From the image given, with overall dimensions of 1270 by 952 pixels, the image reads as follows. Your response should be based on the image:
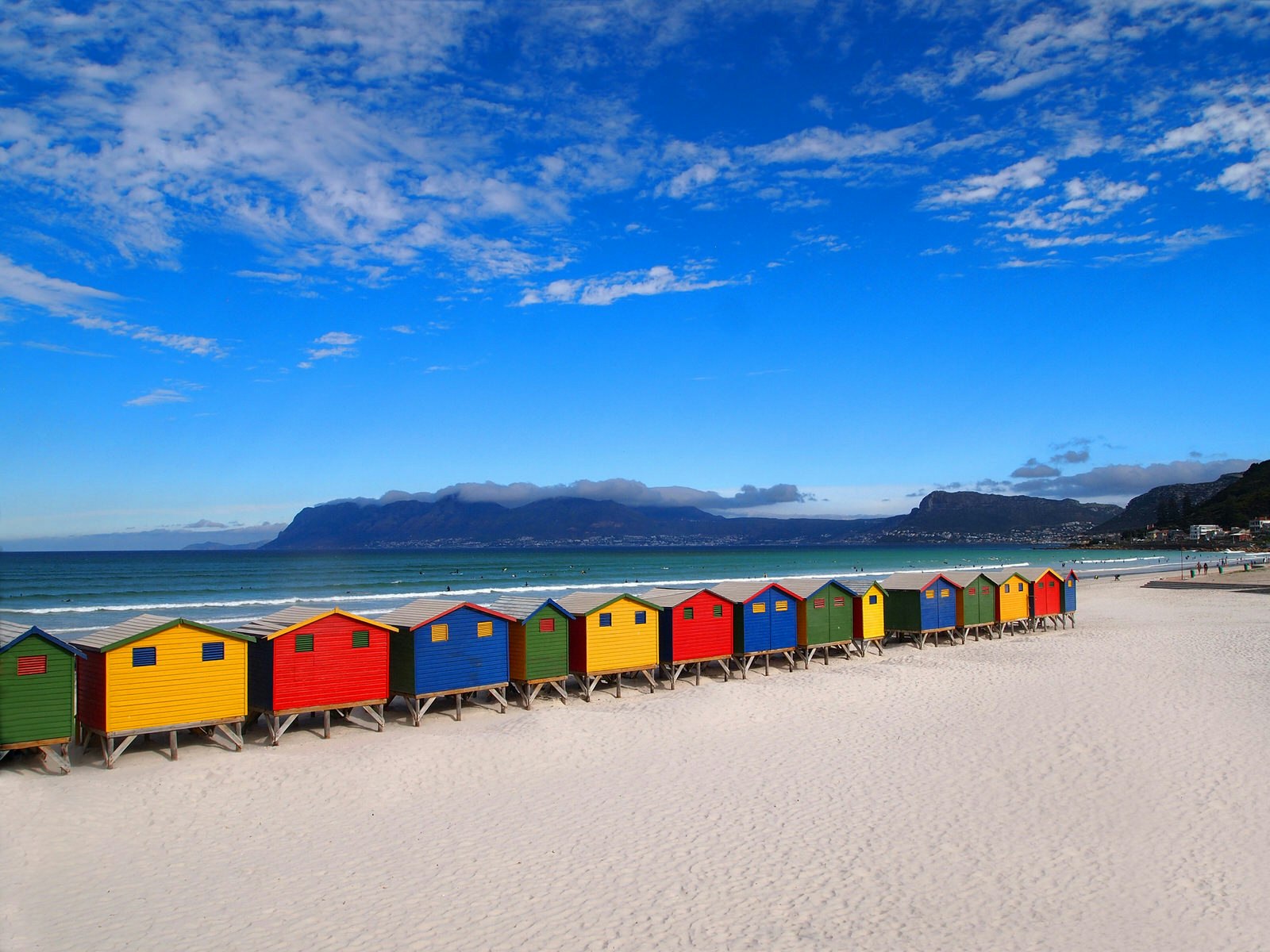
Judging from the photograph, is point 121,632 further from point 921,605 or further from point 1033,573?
point 1033,573

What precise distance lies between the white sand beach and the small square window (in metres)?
1.60

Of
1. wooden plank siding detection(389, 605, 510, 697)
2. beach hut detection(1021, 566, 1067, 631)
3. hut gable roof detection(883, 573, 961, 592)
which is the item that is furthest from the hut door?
wooden plank siding detection(389, 605, 510, 697)

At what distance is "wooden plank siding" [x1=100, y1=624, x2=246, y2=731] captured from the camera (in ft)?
48.1

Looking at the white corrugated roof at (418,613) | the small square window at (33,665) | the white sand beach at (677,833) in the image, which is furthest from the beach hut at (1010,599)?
the small square window at (33,665)

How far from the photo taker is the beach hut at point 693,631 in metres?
22.6

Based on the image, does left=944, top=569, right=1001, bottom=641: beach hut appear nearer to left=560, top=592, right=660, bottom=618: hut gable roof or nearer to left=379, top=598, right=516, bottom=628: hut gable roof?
left=560, top=592, right=660, bottom=618: hut gable roof

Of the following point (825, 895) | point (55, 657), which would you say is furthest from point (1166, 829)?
point (55, 657)

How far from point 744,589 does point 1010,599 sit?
13.6m

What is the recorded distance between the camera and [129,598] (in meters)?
58.6

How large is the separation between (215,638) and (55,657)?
2380 mm

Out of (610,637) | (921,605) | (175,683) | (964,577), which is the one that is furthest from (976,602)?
(175,683)

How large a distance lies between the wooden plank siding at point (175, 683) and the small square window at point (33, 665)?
0.82 meters

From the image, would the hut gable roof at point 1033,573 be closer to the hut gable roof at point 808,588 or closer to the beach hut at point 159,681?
the hut gable roof at point 808,588

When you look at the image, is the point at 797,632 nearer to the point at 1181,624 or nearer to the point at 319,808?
the point at 319,808
